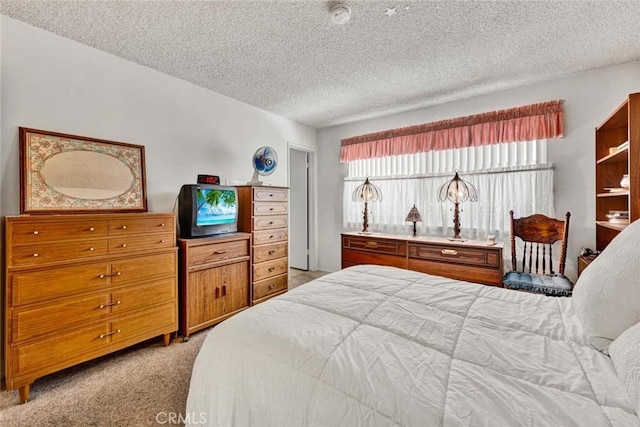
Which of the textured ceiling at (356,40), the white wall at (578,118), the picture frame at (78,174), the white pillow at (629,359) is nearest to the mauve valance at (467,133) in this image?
the white wall at (578,118)

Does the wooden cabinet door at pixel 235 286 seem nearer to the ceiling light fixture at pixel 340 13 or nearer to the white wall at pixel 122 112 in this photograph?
the white wall at pixel 122 112

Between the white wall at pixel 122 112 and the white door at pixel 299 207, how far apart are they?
3.50 ft

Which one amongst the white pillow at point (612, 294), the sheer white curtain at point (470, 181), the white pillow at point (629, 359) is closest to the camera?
the white pillow at point (629, 359)

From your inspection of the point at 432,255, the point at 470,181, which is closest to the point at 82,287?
the point at 432,255

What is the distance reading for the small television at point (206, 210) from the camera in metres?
2.64

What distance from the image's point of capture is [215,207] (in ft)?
9.38

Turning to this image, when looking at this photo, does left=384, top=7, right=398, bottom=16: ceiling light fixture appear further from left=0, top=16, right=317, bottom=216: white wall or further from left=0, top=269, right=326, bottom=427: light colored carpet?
left=0, top=269, right=326, bottom=427: light colored carpet

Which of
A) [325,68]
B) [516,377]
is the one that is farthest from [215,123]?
[516,377]

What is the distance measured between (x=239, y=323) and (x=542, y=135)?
3452mm

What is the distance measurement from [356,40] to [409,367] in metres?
2.29

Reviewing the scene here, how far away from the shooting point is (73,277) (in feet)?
6.17

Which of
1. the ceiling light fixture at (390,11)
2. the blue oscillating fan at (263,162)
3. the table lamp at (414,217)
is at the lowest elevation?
the table lamp at (414,217)

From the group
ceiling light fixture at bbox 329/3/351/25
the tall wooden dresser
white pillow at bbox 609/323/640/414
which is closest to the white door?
the tall wooden dresser

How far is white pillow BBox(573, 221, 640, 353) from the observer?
954mm
